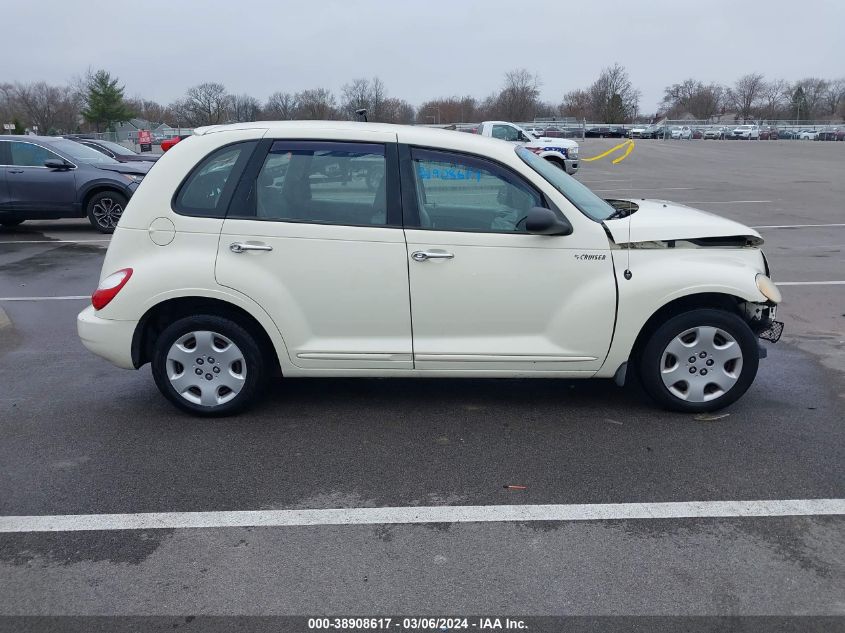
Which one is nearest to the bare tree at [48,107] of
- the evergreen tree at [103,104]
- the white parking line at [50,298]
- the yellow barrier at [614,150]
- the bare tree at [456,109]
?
the evergreen tree at [103,104]

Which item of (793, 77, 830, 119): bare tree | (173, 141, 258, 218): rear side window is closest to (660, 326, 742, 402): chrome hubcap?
(173, 141, 258, 218): rear side window

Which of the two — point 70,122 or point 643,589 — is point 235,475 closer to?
point 643,589

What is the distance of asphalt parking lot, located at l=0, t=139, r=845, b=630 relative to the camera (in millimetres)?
3141

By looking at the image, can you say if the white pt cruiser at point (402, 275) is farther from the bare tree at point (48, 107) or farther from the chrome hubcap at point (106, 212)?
the bare tree at point (48, 107)

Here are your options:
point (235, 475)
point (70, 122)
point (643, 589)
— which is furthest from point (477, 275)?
point (70, 122)

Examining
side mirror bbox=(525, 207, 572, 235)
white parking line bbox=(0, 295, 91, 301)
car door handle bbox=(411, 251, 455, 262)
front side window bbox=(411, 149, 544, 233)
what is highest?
front side window bbox=(411, 149, 544, 233)

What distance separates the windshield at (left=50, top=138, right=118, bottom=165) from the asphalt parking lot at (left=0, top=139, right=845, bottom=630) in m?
8.01

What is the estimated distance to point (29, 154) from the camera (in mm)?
13570

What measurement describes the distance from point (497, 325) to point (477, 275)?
348 mm

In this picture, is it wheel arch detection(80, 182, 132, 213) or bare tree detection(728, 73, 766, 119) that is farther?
bare tree detection(728, 73, 766, 119)

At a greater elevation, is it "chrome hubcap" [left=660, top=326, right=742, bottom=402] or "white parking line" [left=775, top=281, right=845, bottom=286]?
"chrome hubcap" [left=660, top=326, right=742, bottom=402]

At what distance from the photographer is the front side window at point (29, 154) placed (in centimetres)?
1355

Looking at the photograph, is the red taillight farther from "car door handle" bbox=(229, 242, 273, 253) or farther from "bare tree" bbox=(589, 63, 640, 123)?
"bare tree" bbox=(589, 63, 640, 123)

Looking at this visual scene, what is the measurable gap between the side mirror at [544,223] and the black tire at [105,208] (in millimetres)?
10899
